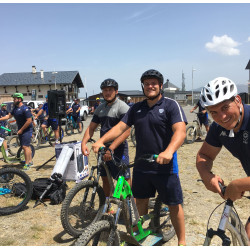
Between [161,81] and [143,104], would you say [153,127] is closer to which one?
[143,104]

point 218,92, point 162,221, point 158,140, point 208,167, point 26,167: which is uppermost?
point 218,92

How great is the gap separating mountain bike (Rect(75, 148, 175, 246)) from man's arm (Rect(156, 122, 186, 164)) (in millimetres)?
94

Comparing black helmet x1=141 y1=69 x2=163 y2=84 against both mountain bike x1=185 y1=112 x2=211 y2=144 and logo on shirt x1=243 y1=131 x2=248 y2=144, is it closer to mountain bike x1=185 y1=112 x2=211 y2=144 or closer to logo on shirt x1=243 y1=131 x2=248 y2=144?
logo on shirt x1=243 y1=131 x2=248 y2=144

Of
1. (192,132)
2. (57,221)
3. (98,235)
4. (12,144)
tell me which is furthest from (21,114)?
(192,132)

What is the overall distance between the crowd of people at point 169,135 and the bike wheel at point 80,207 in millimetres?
483

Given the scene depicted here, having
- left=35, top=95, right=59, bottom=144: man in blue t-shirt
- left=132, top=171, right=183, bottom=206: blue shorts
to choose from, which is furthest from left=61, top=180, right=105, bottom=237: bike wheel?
left=35, top=95, right=59, bottom=144: man in blue t-shirt

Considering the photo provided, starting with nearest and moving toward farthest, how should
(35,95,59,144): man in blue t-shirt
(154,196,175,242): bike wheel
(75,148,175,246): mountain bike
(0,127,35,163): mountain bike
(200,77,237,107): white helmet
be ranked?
1. (200,77,237,107): white helmet
2. (75,148,175,246): mountain bike
3. (154,196,175,242): bike wheel
4. (0,127,35,163): mountain bike
5. (35,95,59,144): man in blue t-shirt

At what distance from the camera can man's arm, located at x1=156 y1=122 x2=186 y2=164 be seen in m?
2.21

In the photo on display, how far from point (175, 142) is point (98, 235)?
1.18 metres

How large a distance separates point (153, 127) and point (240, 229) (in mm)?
1322

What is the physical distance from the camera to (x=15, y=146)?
8945 millimetres

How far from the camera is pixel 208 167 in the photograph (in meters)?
1.92

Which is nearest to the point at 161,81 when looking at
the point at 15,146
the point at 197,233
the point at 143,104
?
the point at 143,104

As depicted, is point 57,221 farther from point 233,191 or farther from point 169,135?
point 233,191
